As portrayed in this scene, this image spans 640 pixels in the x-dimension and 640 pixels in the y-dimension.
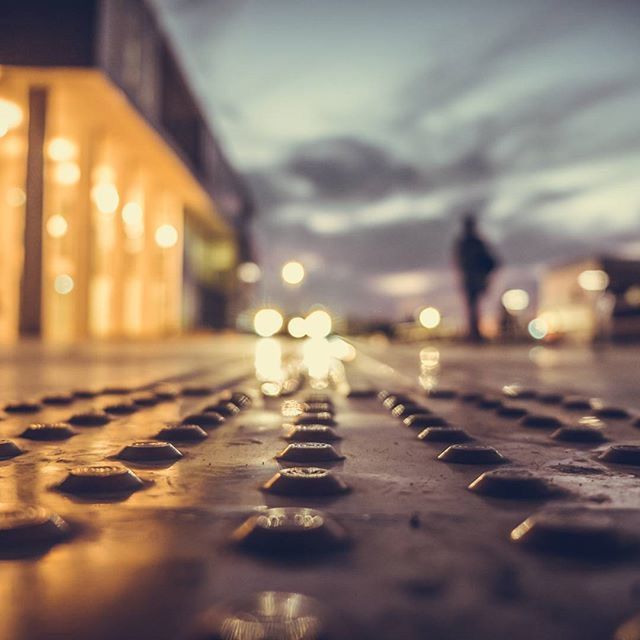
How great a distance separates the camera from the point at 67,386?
4324 mm

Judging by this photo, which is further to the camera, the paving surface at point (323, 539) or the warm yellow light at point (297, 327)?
the warm yellow light at point (297, 327)

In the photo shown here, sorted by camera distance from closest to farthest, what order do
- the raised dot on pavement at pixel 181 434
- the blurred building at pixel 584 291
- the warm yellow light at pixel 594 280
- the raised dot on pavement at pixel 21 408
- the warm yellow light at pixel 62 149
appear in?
the raised dot on pavement at pixel 181 434, the raised dot on pavement at pixel 21 408, the warm yellow light at pixel 62 149, the blurred building at pixel 584 291, the warm yellow light at pixel 594 280

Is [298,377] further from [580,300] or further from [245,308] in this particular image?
[580,300]

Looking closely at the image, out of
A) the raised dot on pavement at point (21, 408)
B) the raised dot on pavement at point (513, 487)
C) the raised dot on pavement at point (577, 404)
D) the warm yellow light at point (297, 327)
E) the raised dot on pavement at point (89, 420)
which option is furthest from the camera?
the warm yellow light at point (297, 327)

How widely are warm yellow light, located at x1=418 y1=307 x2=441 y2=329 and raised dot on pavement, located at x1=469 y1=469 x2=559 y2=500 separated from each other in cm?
2998

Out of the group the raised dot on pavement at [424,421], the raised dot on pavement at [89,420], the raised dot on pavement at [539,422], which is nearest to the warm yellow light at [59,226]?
the raised dot on pavement at [89,420]

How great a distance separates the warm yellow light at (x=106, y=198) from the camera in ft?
63.1

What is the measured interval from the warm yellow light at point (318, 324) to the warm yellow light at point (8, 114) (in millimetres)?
17416

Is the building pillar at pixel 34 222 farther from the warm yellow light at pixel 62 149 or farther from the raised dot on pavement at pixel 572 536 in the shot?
the raised dot on pavement at pixel 572 536

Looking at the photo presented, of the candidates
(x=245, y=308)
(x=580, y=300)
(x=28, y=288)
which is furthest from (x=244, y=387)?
(x=580, y=300)

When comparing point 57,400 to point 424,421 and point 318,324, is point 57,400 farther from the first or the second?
point 318,324

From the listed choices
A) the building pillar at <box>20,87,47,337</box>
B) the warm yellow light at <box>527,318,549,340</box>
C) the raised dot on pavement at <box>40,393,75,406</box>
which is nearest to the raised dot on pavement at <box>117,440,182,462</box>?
A: the raised dot on pavement at <box>40,393,75,406</box>

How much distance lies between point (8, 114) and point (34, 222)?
2.19 meters

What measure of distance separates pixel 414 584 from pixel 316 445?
0.98 m
